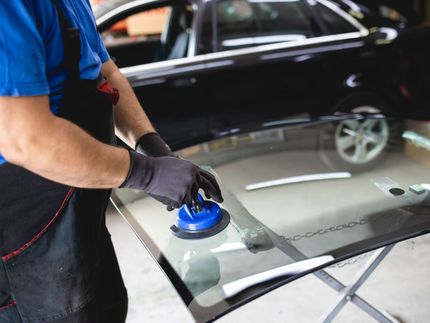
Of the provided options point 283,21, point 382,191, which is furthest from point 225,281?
point 283,21

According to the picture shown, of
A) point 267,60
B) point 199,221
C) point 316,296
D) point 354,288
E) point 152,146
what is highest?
point 152,146

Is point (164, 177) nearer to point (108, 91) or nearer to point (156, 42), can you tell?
point (108, 91)

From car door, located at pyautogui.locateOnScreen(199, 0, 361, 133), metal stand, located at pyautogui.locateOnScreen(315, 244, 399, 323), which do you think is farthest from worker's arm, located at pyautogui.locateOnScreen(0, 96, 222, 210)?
car door, located at pyautogui.locateOnScreen(199, 0, 361, 133)

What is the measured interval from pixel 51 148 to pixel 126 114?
497mm

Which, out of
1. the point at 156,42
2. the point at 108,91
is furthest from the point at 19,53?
the point at 156,42

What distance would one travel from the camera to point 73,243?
3.37 ft

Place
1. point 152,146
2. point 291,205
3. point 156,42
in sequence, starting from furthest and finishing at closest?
1. point 156,42
2. point 291,205
3. point 152,146

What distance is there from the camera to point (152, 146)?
1.27 metres

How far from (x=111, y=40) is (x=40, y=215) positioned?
3054 mm

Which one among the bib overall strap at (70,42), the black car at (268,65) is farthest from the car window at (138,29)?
the bib overall strap at (70,42)

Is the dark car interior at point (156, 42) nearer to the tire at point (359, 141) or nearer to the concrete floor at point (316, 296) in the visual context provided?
the tire at point (359, 141)

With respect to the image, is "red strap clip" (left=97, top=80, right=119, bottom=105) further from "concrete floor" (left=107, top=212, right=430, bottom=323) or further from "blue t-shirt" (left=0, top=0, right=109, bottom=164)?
"concrete floor" (left=107, top=212, right=430, bottom=323)

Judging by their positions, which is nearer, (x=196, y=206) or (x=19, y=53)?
(x=19, y=53)

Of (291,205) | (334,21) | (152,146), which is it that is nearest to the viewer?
(152,146)
